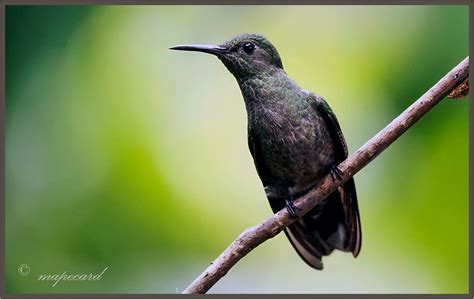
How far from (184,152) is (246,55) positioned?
80 centimetres

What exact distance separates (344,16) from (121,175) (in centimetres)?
207

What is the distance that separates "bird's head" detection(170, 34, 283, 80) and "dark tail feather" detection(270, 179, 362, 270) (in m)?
0.92

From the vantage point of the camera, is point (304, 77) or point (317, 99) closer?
point (317, 99)

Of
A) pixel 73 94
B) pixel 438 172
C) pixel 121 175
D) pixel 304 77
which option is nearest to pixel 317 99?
pixel 304 77

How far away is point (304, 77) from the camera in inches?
207

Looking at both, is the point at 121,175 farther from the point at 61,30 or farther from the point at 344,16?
the point at 344,16

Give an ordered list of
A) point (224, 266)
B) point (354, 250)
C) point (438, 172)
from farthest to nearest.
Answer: point (354, 250) → point (438, 172) → point (224, 266)

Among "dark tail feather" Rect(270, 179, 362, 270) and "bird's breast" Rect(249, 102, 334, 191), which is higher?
"bird's breast" Rect(249, 102, 334, 191)

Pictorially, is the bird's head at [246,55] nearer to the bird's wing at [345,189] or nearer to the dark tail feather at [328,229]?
the bird's wing at [345,189]

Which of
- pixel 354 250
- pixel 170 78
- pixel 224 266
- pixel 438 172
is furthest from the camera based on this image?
pixel 170 78

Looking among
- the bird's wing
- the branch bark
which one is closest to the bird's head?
the bird's wing

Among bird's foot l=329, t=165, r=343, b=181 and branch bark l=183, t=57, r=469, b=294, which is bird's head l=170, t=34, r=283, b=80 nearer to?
bird's foot l=329, t=165, r=343, b=181

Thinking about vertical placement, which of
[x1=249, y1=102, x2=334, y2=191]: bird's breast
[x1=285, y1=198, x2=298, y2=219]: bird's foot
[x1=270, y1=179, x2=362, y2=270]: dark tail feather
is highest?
[x1=249, y1=102, x2=334, y2=191]: bird's breast

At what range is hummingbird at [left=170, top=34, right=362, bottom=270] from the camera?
4.64 m
